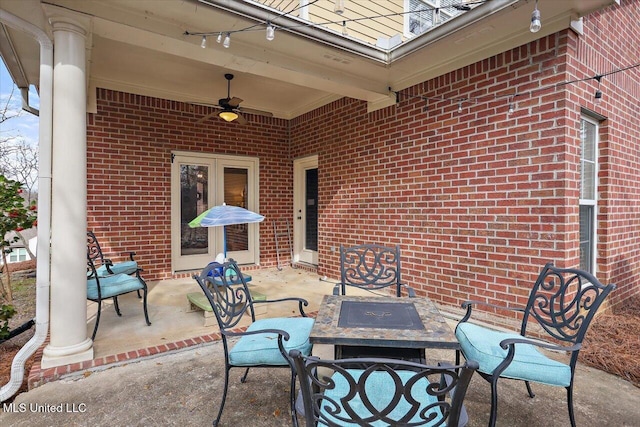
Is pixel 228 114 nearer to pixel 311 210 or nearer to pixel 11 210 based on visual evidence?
pixel 311 210

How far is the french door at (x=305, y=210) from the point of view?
242 inches

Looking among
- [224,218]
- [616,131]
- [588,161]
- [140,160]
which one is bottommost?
[224,218]

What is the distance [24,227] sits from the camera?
290 centimetres

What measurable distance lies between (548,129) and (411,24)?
336cm

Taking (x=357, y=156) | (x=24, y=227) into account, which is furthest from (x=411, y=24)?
(x=24, y=227)

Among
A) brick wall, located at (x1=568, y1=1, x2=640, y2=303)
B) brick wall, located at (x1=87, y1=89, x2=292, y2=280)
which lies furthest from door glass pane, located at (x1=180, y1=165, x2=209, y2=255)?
brick wall, located at (x1=568, y1=1, x2=640, y2=303)

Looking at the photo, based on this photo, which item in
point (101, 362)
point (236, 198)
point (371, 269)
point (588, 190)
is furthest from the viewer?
point (236, 198)

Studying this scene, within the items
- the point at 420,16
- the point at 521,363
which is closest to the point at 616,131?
the point at 521,363

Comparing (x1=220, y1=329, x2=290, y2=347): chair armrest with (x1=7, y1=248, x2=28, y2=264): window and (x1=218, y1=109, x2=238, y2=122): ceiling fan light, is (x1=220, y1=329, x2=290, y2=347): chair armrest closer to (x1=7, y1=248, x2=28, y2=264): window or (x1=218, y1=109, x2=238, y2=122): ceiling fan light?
(x1=218, y1=109, x2=238, y2=122): ceiling fan light

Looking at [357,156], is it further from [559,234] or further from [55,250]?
[55,250]

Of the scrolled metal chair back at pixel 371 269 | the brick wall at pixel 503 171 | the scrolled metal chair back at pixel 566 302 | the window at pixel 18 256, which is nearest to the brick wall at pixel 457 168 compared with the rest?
the brick wall at pixel 503 171

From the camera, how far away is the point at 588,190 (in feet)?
11.3

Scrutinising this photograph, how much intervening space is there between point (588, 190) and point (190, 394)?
13.3 ft

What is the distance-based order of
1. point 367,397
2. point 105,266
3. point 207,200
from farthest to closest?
point 207,200, point 105,266, point 367,397
